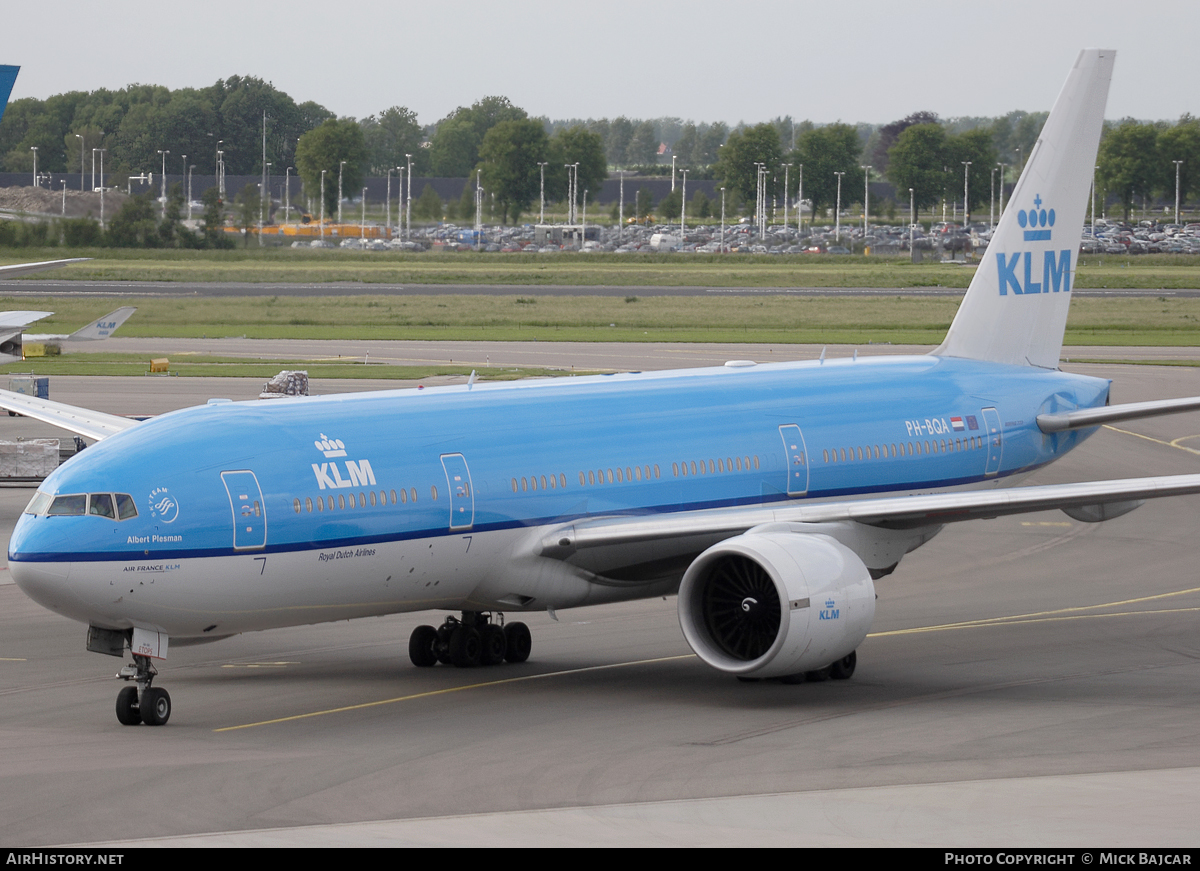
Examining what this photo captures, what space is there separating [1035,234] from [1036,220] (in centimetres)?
27

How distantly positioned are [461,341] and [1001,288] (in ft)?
183

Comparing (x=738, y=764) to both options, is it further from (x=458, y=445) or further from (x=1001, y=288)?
(x=1001, y=288)

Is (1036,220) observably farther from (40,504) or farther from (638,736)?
(40,504)

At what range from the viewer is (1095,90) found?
101 ft

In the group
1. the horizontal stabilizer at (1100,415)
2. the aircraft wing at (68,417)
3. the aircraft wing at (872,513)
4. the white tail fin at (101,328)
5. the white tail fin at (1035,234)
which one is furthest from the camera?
the white tail fin at (101,328)

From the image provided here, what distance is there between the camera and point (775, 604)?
70.8ft

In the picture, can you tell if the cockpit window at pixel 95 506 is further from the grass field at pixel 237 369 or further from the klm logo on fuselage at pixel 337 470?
the grass field at pixel 237 369

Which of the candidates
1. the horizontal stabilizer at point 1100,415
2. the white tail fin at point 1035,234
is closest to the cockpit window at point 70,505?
the white tail fin at point 1035,234

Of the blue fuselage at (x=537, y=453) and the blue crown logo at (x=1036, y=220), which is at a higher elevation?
the blue crown logo at (x=1036, y=220)

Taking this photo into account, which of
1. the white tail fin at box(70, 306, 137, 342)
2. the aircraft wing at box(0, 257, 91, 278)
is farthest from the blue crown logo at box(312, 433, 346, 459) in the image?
the aircraft wing at box(0, 257, 91, 278)

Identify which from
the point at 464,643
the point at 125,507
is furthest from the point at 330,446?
the point at 464,643

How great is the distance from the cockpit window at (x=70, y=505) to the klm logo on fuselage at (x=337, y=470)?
9.38 ft

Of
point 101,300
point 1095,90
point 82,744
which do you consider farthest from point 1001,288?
point 101,300

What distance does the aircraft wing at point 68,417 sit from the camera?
26.2m
